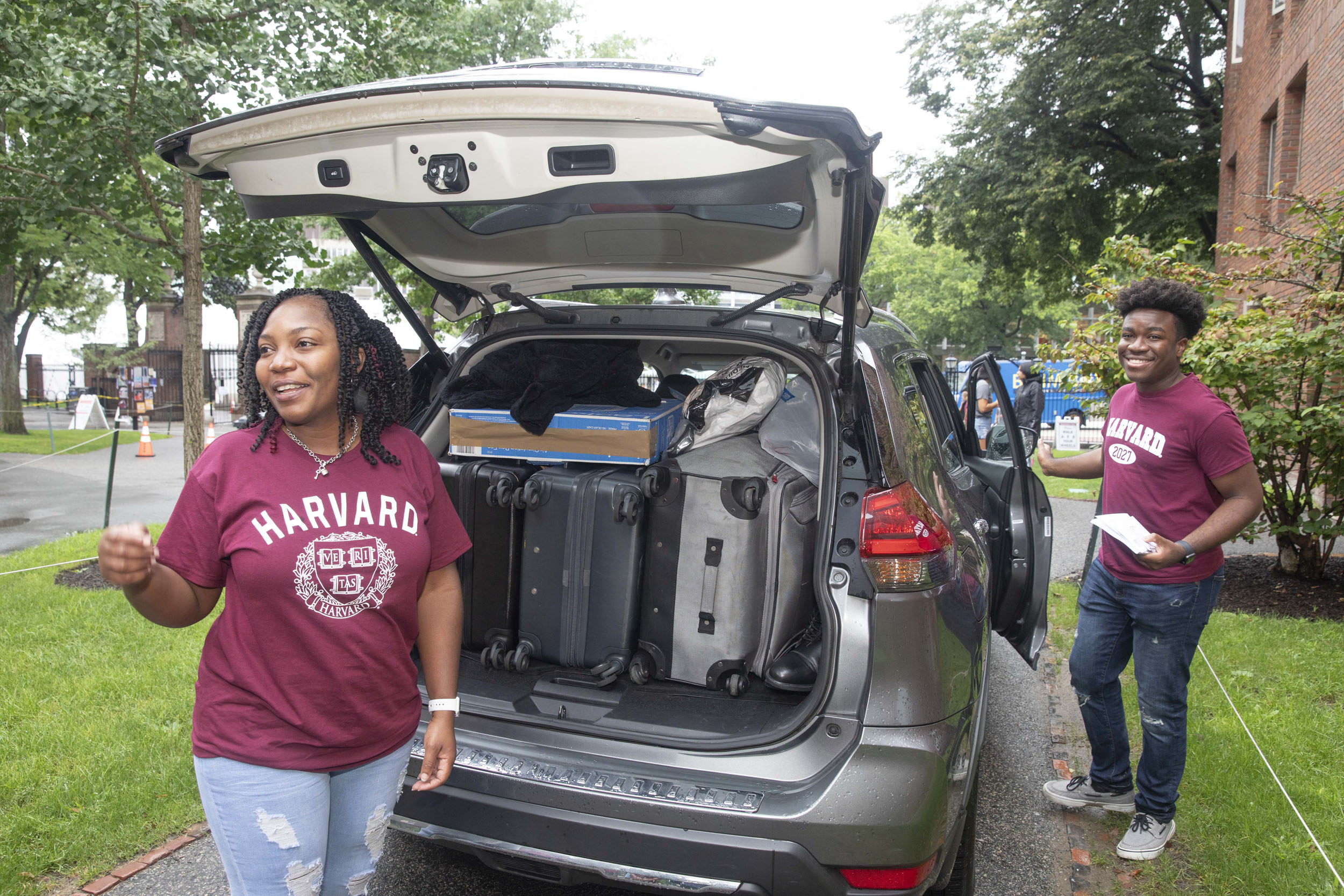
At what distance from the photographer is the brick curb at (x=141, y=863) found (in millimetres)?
2730

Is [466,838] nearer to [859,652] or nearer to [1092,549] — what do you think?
[859,652]

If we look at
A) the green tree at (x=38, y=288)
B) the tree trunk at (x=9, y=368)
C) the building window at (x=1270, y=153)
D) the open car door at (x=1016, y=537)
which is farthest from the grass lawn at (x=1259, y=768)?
the tree trunk at (x=9, y=368)

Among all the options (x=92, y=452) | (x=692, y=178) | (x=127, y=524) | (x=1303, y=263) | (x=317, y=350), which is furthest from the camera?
(x=92, y=452)

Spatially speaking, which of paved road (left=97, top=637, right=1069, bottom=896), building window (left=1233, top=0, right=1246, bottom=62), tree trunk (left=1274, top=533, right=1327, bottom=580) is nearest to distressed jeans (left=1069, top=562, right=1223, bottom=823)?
paved road (left=97, top=637, right=1069, bottom=896)

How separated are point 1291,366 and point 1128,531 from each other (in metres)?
3.56

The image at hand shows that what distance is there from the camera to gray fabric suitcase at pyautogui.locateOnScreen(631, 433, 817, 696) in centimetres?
268

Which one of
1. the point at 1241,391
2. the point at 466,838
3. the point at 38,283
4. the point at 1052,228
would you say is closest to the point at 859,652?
the point at 466,838

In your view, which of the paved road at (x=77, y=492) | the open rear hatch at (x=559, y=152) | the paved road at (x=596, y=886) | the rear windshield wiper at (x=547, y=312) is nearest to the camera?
the open rear hatch at (x=559, y=152)

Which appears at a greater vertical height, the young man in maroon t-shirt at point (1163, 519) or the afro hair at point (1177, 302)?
the afro hair at point (1177, 302)

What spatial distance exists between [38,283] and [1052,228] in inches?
915

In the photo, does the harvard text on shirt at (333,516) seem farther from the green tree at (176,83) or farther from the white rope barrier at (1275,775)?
the green tree at (176,83)

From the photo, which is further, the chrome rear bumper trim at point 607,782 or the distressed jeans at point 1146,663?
the distressed jeans at point 1146,663

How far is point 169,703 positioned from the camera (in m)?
3.88

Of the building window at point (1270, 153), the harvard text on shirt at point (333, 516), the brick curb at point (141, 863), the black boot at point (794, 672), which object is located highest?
the building window at point (1270, 153)
